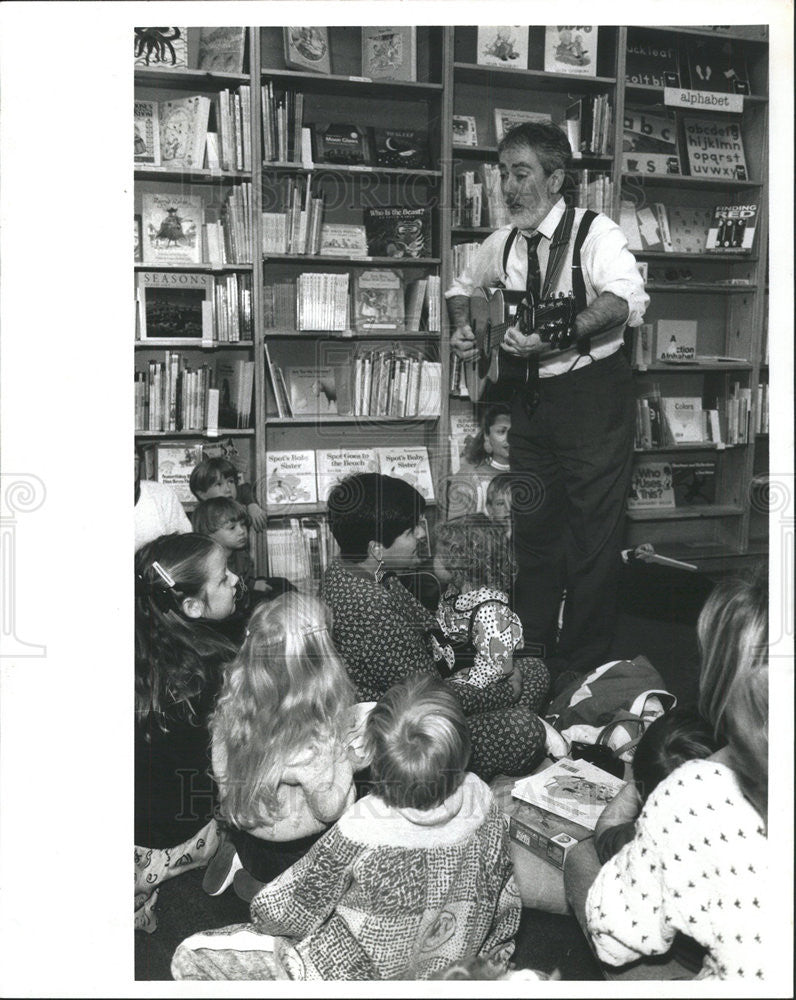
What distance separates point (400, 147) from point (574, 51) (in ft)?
2.50

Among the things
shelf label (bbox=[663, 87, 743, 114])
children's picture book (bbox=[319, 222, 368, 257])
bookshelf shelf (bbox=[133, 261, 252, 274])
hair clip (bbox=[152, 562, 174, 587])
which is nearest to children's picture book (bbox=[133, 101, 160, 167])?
bookshelf shelf (bbox=[133, 261, 252, 274])

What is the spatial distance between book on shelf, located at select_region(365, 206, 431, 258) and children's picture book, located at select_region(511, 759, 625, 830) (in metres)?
2.04

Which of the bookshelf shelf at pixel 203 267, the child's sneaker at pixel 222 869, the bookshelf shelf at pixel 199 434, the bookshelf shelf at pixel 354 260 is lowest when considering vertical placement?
the child's sneaker at pixel 222 869

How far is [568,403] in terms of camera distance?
7.54 ft

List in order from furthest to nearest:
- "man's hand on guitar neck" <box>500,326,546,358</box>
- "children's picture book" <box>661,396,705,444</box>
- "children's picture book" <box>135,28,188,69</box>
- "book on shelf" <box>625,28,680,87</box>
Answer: "children's picture book" <box>661,396,705,444</box> → "book on shelf" <box>625,28,680,87</box> → "children's picture book" <box>135,28,188,69</box> → "man's hand on guitar neck" <box>500,326,546,358</box>

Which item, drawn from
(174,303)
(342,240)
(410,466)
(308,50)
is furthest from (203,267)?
(410,466)

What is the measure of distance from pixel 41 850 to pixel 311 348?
2194mm

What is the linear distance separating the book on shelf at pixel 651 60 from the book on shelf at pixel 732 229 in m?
0.57

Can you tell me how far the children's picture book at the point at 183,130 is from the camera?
271cm

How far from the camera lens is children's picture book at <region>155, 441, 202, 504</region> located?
2.79m

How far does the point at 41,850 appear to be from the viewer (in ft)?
3.59

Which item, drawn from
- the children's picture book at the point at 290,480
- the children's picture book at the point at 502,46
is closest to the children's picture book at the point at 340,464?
the children's picture book at the point at 290,480

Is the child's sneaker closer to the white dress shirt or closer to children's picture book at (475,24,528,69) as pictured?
the white dress shirt

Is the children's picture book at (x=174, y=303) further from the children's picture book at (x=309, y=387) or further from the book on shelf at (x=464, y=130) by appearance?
the book on shelf at (x=464, y=130)
